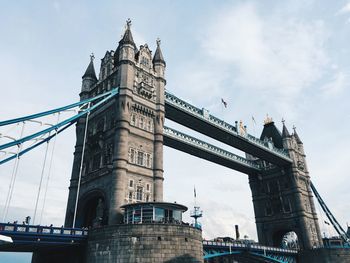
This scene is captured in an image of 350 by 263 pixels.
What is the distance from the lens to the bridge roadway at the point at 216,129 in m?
51.6

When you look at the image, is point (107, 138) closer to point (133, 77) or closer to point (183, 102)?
point (133, 77)

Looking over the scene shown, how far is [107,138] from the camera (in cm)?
4316

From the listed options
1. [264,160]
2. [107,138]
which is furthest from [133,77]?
[264,160]

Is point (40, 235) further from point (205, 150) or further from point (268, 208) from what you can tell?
point (268, 208)

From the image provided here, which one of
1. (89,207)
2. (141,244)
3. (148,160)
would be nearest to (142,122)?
(148,160)

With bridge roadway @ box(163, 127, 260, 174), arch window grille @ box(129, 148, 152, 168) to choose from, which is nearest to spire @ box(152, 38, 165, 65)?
bridge roadway @ box(163, 127, 260, 174)

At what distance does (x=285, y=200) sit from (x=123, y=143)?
45.9 m

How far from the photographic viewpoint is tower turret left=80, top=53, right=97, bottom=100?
5253 cm

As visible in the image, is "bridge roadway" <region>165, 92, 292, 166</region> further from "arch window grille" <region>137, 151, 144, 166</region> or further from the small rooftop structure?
the small rooftop structure

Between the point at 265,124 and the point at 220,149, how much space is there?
27.4 meters

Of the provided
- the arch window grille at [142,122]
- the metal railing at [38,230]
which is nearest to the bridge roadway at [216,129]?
the arch window grille at [142,122]

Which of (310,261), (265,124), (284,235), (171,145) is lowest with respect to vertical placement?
(310,261)

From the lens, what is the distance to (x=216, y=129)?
57812 millimetres

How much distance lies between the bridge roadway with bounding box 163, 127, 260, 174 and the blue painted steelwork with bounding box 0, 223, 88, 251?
21.6m
